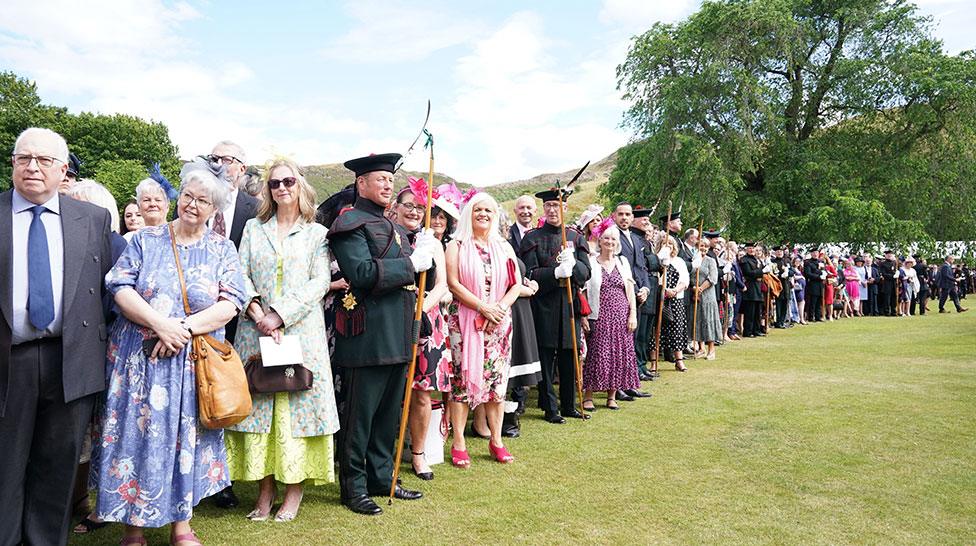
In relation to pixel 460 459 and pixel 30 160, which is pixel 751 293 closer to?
pixel 460 459

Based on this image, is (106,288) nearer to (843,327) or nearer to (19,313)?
(19,313)

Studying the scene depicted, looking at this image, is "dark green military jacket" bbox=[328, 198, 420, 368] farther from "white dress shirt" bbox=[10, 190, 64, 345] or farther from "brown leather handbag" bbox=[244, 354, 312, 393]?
"white dress shirt" bbox=[10, 190, 64, 345]

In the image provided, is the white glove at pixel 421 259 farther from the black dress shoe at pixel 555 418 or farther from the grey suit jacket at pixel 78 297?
the black dress shoe at pixel 555 418

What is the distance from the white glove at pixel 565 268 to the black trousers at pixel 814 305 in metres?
14.8

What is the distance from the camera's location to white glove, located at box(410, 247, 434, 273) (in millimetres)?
4270

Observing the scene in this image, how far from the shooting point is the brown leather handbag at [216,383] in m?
3.38

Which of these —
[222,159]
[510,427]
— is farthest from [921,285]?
[222,159]

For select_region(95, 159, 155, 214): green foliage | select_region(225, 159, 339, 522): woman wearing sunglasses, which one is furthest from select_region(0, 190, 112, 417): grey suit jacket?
select_region(95, 159, 155, 214): green foliage

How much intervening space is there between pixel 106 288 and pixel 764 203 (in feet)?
83.0

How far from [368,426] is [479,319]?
1.32 m

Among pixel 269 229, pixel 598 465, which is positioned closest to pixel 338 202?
pixel 269 229

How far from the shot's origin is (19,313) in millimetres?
3064

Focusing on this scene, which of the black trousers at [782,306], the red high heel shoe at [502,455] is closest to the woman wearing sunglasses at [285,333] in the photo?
the red high heel shoe at [502,455]

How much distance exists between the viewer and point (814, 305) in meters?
18.9
